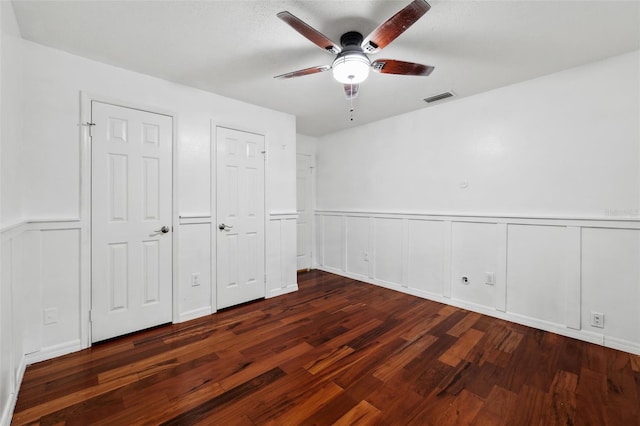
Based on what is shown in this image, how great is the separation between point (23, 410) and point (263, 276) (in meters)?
2.22

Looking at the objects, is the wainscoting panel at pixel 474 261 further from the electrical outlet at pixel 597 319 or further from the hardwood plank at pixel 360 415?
the hardwood plank at pixel 360 415

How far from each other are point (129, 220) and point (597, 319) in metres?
A: 4.37

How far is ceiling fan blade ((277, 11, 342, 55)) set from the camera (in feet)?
4.92

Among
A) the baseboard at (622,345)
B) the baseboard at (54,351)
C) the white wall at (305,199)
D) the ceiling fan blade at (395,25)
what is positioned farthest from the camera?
the white wall at (305,199)

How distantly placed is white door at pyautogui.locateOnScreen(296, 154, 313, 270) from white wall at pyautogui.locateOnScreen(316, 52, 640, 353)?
1267mm

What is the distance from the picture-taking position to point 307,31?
1.65 meters

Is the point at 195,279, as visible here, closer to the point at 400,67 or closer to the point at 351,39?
the point at 351,39

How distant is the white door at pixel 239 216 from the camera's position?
10.4 ft

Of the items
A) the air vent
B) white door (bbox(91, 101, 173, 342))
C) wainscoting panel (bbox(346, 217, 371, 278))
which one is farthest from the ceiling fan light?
wainscoting panel (bbox(346, 217, 371, 278))

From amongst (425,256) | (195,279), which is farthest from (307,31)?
(425,256)

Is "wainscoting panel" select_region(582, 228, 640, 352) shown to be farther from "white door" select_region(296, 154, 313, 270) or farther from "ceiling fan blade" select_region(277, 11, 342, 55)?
"white door" select_region(296, 154, 313, 270)

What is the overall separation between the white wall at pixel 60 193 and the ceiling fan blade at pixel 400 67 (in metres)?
1.94

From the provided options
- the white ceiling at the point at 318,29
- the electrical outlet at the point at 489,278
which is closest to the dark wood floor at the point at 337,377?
the electrical outlet at the point at 489,278

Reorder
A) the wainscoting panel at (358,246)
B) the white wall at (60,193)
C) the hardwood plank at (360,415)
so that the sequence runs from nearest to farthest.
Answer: the hardwood plank at (360,415)
the white wall at (60,193)
the wainscoting panel at (358,246)
